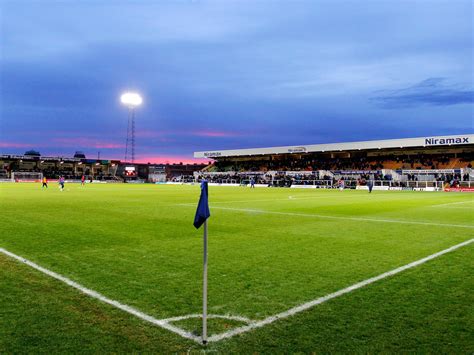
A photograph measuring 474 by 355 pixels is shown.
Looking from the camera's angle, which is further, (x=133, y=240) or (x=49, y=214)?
(x=49, y=214)

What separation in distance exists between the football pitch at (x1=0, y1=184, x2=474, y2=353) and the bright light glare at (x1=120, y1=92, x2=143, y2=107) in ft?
201

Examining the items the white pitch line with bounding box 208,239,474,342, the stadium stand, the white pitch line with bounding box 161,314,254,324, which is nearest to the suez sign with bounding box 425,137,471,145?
the stadium stand

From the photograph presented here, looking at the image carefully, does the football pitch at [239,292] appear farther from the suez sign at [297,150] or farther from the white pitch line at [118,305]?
the suez sign at [297,150]

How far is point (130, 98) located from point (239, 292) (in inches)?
2713

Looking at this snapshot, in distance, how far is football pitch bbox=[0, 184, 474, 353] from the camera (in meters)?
4.43

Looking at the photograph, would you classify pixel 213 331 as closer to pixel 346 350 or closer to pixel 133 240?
pixel 346 350

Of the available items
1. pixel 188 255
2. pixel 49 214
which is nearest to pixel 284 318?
pixel 188 255

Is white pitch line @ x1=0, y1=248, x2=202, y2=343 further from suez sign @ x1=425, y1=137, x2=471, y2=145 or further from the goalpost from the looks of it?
the goalpost

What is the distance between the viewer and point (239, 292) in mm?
6160

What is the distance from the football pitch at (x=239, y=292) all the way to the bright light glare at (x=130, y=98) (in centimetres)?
6114

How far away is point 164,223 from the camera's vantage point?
14734 mm

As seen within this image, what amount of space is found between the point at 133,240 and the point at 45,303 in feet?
17.4

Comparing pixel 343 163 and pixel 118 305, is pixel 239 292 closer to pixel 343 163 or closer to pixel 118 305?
pixel 118 305

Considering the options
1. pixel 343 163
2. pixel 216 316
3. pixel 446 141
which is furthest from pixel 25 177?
pixel 216 316
